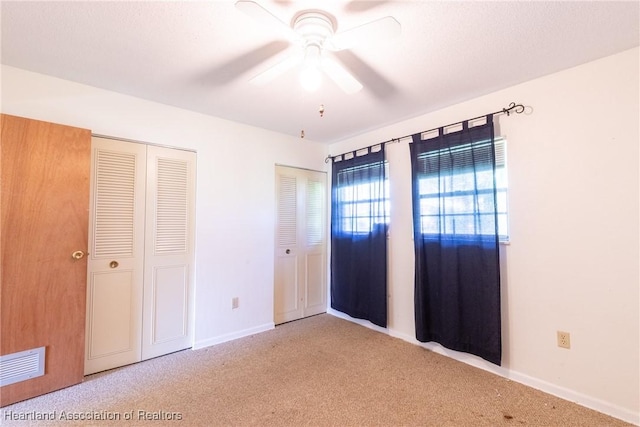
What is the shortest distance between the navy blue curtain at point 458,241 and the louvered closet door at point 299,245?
1.44m

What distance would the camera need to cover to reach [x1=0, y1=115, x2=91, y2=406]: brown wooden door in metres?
1.90

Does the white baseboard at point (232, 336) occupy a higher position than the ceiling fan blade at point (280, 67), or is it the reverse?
the ceiling fan blade at point (280, 67)

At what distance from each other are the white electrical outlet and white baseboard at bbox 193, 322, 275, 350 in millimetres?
2654

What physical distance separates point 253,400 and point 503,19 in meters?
2.81

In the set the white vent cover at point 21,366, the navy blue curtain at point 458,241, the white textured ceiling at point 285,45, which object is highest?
the white textured ceiling at point 285,45

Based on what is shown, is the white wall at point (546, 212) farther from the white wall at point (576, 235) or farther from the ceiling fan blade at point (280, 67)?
the ceiling fan blade at point (280, 67)

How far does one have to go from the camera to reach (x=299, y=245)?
3699 mm

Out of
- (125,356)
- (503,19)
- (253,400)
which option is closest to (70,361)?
(125,356)

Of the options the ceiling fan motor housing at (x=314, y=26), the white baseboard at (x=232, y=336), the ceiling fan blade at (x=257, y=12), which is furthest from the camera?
the white baseboard at (x=232, y=336)

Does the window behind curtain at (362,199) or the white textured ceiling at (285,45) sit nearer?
the white textured ceiling at (285,45)

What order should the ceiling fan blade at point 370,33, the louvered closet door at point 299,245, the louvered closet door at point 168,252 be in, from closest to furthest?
1. the ceiling fan blade at point 370,33
2. the louvered closet door at point 168,252
3. the louvered closet door at point 299,245

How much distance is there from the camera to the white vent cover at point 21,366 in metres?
1.87

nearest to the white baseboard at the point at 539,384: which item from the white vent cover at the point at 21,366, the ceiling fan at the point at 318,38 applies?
the ceiling fan at the point at 318,38

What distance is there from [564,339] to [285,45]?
9.17 ft
